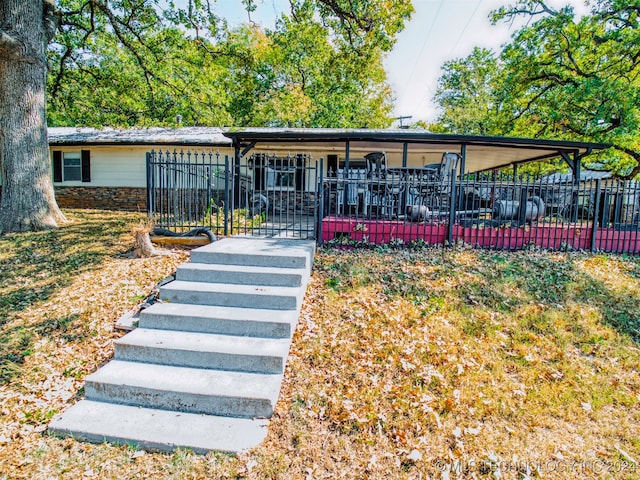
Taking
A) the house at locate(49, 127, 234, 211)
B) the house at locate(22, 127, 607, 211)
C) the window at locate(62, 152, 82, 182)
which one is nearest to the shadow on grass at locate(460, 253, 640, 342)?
the house at locate(22, 127, 607, 211)

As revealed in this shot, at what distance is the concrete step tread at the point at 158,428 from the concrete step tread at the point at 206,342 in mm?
621

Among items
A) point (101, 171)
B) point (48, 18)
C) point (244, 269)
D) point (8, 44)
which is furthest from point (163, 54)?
point (244, 269)

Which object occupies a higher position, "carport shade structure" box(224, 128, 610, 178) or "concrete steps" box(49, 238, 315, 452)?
"carport shade structure" box(224, 128, 610, 178)

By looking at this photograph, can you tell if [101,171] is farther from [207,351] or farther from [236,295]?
[207,351]

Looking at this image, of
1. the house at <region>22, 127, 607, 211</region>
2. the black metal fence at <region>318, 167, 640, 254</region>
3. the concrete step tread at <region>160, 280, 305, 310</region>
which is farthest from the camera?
the house at <region>22, 127, 607, 211</region>

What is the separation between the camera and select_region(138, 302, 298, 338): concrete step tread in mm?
3832

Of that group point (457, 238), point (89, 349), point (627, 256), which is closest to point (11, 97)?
point (89, 349)

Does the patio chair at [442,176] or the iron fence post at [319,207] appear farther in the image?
the patio chair at [442,176]

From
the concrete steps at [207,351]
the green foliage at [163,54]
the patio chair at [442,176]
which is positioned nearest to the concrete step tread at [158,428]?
the concrete steps at [207,351]

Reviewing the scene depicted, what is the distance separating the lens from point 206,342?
12.2ft

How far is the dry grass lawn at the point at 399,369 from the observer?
263 cm

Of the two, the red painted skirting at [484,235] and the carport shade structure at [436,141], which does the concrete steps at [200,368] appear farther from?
the carport shade structure at [436,141]

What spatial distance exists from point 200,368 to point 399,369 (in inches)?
75.5

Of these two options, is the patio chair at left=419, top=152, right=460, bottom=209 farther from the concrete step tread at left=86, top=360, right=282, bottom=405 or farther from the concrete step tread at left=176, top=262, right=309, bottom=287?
the concrete step tread at left=86, top=360, right=282, bottom=405
